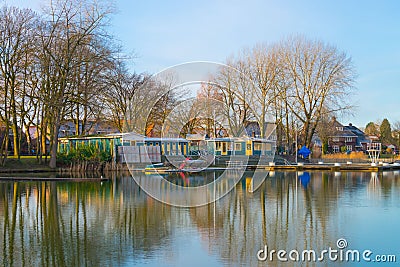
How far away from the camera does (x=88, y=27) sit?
3106cm

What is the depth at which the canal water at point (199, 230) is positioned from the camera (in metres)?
8.62

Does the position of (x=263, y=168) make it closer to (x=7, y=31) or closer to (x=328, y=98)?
(x=328, y=98)

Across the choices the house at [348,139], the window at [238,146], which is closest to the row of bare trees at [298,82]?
the window at [238,146]

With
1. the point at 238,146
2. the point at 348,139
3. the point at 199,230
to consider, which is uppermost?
the point at 348,139

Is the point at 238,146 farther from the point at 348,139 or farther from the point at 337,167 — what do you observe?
the point at 348,139

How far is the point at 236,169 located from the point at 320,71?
13378mm

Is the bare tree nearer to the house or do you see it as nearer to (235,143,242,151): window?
(235,143,242,151): window

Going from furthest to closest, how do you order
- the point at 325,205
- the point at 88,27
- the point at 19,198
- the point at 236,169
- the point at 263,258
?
the point at 236,169
the point at 88,27
the point at 19,198
the point at 325,205
the point at 263,258

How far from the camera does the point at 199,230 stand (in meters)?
11.3

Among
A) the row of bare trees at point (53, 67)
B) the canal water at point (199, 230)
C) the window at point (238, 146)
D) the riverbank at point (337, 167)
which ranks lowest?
the canal water at point (199, 230)

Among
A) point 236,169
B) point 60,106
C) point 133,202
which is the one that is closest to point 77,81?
point 60,106

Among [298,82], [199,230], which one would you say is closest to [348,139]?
[298,82]

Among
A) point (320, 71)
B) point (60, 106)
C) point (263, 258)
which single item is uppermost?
point (320, 71)

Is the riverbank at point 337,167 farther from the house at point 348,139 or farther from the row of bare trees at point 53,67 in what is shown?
the house at point 348,139
